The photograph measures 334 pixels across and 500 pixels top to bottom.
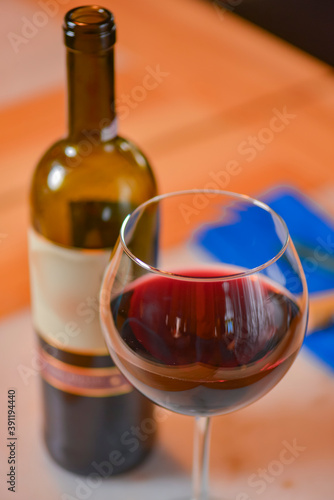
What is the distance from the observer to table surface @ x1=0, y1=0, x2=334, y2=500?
63cm

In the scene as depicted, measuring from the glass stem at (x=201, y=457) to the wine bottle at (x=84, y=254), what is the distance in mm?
66

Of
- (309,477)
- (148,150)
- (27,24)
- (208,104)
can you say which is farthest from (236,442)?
(27,24)

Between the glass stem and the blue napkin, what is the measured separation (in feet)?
0.62

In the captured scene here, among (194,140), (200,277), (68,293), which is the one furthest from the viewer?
(194,140)

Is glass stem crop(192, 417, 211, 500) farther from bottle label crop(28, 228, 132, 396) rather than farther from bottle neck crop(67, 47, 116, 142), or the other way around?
bottle neck crop(67, 47, 116, 142)

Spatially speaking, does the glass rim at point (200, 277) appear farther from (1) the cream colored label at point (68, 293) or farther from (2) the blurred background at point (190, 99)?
(2) the blurred background at point (190, 99)

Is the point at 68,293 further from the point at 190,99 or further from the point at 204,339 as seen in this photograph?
the point at 190,99

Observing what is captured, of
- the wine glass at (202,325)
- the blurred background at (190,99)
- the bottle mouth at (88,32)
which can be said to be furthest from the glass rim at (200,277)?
the blurred background at (190,99)

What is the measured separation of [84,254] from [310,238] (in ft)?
1.22

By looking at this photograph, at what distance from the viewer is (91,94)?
1.81 feet

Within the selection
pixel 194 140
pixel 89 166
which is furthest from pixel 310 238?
pixel 89 166

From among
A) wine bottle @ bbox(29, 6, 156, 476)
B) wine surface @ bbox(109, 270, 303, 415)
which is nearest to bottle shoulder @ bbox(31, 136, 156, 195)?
wine bottle @ bbox(29, 6, 156, 476)

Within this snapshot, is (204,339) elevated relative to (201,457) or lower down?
elevated

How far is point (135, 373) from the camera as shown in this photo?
49cm
